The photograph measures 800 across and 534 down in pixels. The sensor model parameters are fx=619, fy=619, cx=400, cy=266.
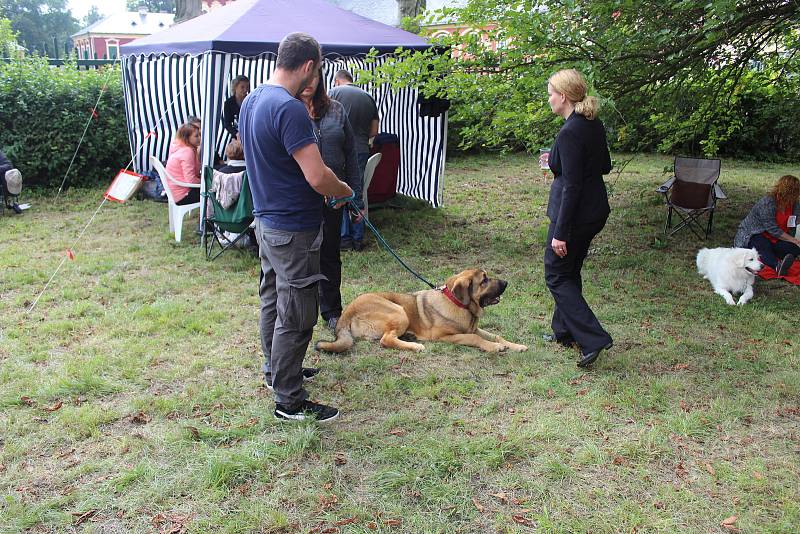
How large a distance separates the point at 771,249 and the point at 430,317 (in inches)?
150

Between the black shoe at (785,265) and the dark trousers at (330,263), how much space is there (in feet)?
14.1

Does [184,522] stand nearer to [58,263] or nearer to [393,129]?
[58,263]

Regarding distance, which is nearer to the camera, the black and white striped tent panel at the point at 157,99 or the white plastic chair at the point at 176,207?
the white plastic chair at the point at 176,207

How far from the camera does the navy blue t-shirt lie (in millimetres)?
2848

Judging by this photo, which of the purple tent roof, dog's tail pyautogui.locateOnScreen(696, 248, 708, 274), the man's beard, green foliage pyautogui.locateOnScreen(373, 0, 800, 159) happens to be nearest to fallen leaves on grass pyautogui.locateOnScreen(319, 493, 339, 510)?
the man's beard

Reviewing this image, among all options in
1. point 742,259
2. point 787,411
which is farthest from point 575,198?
point 742,259

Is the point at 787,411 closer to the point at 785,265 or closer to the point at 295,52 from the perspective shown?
the point at 785,265

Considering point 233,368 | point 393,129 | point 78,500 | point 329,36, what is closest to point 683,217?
point 393,129

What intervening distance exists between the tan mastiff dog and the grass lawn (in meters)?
0.11

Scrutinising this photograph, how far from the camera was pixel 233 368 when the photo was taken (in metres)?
4.17

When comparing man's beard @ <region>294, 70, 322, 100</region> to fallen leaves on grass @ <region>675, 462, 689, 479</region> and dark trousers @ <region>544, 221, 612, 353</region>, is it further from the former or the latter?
fallen leaves on grass @ <region>675, 462, 689, 479</region>

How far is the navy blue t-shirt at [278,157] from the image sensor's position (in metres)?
2.85

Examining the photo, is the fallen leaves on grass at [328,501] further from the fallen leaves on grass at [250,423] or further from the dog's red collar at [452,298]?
the dog's red collar at [452,298]

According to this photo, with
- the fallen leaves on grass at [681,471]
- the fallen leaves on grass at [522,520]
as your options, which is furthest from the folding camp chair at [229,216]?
the fallen leaves on grass at [681,471]
